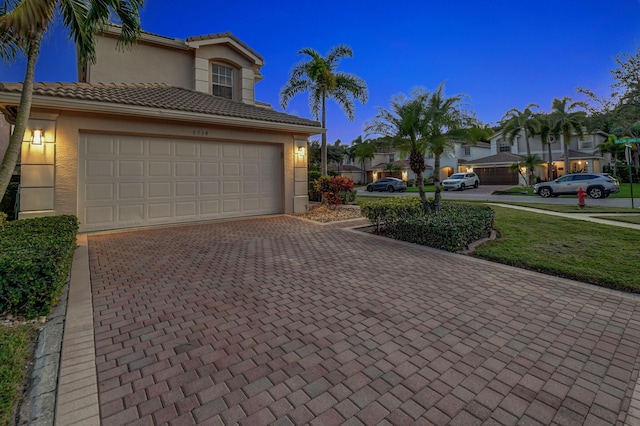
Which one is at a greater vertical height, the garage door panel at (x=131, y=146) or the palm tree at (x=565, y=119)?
the palm tree at (x=565, y=119)

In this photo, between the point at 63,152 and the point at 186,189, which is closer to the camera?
the point at 63,152

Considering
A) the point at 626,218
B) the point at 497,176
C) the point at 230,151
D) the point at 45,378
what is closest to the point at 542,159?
the point at 497,176

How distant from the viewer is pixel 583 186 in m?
19.0

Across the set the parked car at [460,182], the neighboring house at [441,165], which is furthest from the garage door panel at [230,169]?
the neighboring house at [441,165]

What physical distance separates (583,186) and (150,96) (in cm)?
2354

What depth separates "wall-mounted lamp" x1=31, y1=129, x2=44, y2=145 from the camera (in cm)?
780

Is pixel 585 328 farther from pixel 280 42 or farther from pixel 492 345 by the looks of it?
pixel 280 42

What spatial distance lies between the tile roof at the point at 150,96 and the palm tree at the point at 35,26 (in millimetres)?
1343

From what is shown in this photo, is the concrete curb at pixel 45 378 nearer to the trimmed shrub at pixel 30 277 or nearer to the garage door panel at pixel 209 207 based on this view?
the trimmed shrub at pixel 30 277

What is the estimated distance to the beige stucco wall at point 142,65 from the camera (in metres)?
11.4

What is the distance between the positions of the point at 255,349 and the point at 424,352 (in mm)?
1601

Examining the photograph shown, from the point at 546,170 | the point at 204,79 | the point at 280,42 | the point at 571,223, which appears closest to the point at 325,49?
the point at 204,79

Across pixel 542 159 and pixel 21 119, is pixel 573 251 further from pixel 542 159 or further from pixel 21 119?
pixel 542 159

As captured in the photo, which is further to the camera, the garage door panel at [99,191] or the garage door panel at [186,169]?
the garage door panel at [186,169]
